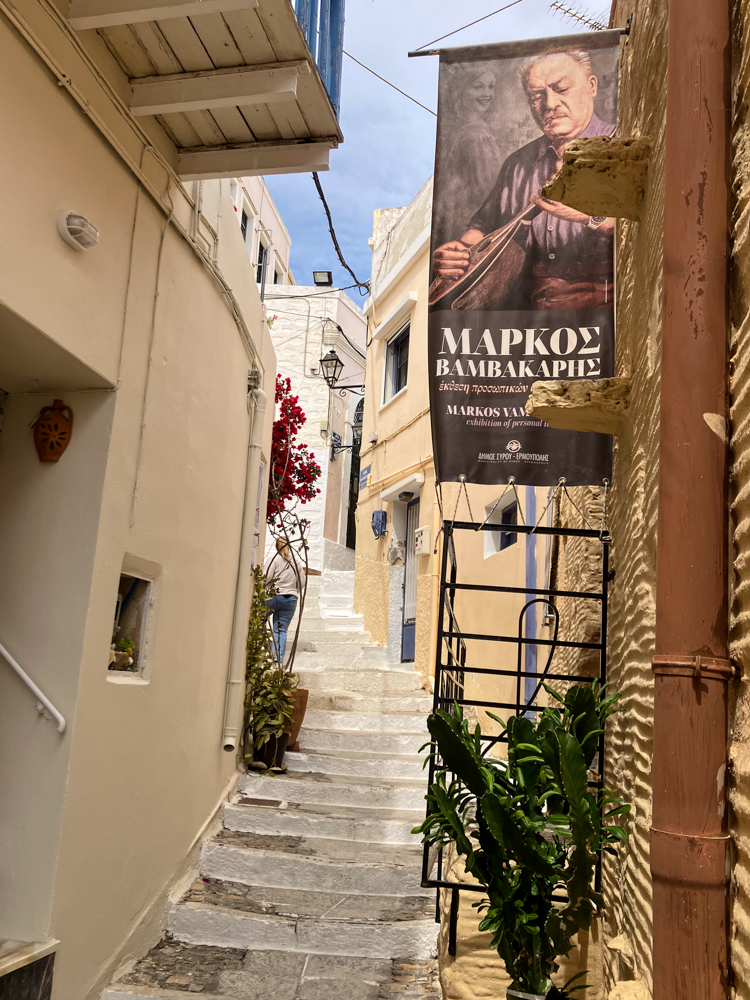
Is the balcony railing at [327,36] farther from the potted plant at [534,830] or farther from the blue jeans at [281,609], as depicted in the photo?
the blue jeans at [281,609]

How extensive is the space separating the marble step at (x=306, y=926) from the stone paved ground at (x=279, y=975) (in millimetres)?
71

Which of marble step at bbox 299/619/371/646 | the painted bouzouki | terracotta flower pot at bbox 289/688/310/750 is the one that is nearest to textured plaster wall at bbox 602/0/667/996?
the painted bouzouki

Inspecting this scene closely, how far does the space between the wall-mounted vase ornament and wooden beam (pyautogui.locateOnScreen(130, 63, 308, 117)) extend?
1.37 meters

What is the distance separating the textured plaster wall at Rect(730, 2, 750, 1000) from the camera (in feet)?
5.71

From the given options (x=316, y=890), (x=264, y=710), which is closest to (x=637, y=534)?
(x=316, y=890)

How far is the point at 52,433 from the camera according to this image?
364 centimetres

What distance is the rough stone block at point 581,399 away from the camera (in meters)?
3.20

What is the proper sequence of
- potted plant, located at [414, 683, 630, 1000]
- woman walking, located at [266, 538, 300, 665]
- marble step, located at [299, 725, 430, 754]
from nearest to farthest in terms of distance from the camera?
potted plant, located at [414, 683, 630, 1000] < marble step, located at [299, 725, 430, 754] < woman walking, located at [266, 538, 300, 665]

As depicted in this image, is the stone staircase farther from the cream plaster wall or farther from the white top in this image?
the white top

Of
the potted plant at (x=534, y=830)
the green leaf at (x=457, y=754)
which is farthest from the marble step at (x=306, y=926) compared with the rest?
the green leaf at (x=457, y=754)

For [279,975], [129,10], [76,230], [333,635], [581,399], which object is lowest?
[279,975]

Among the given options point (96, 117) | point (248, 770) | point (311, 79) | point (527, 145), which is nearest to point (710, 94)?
point (527, 145)

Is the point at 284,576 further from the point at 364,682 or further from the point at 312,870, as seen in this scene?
the point at 312,870

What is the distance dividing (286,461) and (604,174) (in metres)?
5.08
